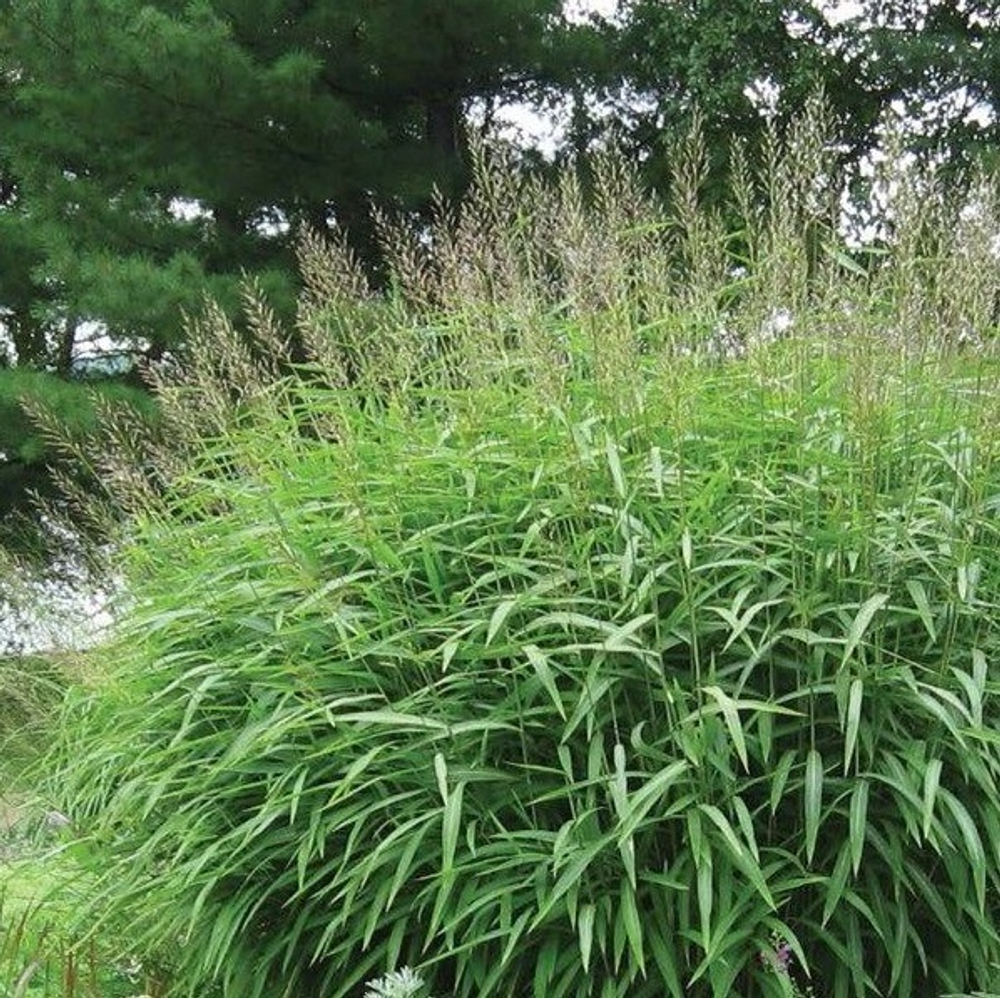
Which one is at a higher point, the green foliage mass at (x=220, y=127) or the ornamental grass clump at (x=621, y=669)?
the green foliage mass at (x=220, y=127)

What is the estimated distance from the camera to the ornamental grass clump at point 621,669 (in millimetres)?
2191

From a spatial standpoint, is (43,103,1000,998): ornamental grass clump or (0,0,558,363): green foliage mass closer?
(43,103,1000,998): ornamental grass clump

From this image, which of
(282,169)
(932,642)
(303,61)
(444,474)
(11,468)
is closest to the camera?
(932,642)

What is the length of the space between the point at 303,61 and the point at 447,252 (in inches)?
196

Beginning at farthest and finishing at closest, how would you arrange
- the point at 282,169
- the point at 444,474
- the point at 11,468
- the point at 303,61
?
the point at 11,468
the point at 282,169
the point at 303,61
the point at 444,474

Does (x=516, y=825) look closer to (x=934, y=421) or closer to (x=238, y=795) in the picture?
(x=238, y=795)

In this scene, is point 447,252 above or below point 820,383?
above

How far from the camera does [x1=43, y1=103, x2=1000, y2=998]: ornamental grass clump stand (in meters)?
2.19

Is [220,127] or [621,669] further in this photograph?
[220,127]

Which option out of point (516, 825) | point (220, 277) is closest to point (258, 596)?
point (516, 825)

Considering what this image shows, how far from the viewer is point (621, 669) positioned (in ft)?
7.55

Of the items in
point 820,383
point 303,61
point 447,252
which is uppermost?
point 303,61

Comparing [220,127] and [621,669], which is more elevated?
[220,127]

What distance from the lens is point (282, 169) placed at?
8.16 metres
